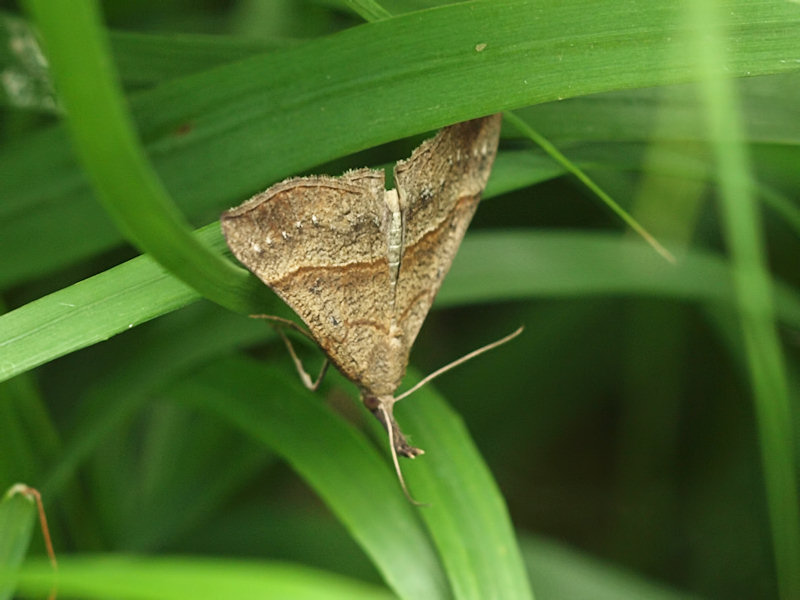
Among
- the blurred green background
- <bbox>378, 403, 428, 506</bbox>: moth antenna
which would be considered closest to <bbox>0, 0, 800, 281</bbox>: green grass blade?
the blurred green background

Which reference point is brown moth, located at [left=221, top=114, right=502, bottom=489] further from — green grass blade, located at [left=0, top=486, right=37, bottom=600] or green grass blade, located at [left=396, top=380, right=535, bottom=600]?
green grass blade, located at [left=0, top=486, right=37, bottom=600]

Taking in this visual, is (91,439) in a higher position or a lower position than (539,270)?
lower

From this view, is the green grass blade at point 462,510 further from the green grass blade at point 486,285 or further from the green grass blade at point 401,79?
the green grass blade at point 401,79

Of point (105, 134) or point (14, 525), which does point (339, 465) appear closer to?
point (14, 525)

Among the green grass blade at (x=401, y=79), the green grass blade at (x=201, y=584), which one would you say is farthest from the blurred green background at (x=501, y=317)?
the green grass blade at (x=201, y=584)

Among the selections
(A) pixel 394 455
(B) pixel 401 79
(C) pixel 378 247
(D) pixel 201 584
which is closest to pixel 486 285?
(C) pixel 378 247

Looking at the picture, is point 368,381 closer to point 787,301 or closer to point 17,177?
Answer: point 17,177

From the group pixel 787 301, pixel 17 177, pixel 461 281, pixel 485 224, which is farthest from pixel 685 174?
pixel 17 177
